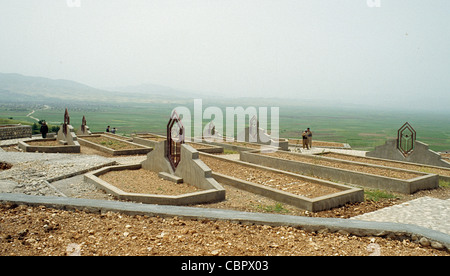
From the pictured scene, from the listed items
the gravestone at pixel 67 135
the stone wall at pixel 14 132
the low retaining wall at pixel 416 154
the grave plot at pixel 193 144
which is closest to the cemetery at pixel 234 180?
the low retaining wall at pixel 416 154

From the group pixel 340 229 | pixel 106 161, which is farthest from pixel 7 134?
pixel 340 229

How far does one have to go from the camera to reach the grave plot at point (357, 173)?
11.4 meters

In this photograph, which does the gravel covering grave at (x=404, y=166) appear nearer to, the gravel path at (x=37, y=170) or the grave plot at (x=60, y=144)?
the gravel path at (x=37, y=170)

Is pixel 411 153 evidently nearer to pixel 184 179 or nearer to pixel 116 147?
pixel 184 179

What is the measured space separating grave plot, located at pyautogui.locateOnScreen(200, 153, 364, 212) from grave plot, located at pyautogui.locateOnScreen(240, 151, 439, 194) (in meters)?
2.04

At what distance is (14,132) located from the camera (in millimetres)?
25547

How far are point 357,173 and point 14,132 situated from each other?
78.8 ft

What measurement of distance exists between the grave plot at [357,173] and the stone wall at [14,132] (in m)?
18.7

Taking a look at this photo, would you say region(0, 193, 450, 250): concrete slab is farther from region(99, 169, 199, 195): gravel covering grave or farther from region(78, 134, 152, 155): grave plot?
region(78, 134, 152, 155): grave plot

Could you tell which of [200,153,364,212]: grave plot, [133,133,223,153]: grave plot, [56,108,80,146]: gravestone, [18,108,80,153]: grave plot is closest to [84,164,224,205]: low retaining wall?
[200,153,364,212]: grave plot
